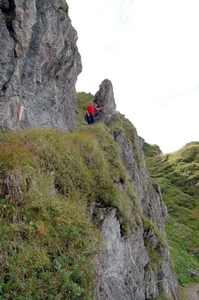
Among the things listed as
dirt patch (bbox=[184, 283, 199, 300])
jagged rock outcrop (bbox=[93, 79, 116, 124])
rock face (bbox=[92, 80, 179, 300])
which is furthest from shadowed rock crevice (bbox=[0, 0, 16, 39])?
dirt patch (bbox=[184, 283, 199, 300])

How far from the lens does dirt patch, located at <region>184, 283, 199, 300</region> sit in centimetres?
2989

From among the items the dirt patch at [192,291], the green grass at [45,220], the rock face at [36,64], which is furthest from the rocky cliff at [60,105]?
the dirt patch at [192,291]

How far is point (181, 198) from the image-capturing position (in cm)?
7169

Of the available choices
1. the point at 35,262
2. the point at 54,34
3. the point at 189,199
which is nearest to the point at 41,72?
the point at 54,34

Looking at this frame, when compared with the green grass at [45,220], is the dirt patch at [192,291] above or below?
below

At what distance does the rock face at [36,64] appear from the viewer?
50.2 feet

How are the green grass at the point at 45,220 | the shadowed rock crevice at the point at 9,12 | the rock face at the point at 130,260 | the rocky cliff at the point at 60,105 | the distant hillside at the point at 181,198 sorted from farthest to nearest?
1. the distant hillside at the point at 181,198
2. the shadowed rock crevice at the point at 9,12
3. the rocky cliff at the point at 60,105
4. the rock face at the point at 130,260
5. the green grass at the point at 45,220

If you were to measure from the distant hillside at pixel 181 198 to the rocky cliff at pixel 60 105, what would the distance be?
19.0m

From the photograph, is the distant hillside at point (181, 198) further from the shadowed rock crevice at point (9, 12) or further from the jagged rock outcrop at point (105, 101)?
the shadowed rock crevice at point (9, 12)

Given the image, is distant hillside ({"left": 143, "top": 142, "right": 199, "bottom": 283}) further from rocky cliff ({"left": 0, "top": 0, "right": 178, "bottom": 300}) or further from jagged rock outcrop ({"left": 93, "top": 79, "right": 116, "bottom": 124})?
jagged rock outcrop ({"left": 93, "top": 79, "right": 116, "bottom": 124})

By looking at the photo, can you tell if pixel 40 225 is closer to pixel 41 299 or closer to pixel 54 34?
pixel 41 299

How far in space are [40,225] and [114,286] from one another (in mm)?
5473

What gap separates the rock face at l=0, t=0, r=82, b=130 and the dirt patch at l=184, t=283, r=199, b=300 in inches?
815

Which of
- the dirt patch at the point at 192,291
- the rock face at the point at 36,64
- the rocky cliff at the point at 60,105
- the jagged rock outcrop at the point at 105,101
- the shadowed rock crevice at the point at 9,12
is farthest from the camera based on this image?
the dirt patch at the point at 192,291
